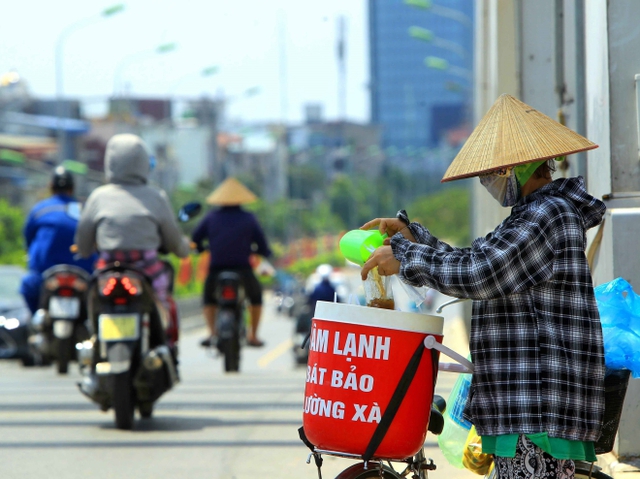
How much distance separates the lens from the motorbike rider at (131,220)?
6.85 m

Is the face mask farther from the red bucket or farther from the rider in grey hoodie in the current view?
the rider in grey hoodie

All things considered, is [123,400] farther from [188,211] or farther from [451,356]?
[451,356]

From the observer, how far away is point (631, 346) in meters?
3.36

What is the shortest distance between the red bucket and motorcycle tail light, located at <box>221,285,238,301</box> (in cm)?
787

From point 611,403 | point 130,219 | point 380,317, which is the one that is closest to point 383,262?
point 380,317

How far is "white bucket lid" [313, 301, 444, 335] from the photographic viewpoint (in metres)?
3.15

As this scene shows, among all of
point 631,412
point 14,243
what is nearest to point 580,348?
point 631,412

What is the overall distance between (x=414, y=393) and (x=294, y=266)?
63.0 m

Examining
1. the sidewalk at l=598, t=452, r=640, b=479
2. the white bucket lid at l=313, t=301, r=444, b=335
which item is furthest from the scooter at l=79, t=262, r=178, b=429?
the white bucket lid at l=313, t=301, r=444, b=335

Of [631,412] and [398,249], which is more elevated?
[398,249]

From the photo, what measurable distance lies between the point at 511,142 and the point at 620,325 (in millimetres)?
753

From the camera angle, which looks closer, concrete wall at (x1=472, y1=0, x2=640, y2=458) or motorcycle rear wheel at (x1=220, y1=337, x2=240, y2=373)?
concrete wall at (x1=472, y1=0, x2=640, y2=458)

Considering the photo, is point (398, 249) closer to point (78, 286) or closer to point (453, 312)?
point (78, 286)

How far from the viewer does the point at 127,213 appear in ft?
22.5
